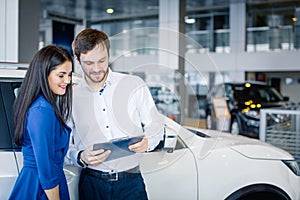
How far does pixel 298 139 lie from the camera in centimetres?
565

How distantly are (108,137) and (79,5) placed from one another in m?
14.0

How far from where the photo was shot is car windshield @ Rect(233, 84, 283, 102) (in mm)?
10648

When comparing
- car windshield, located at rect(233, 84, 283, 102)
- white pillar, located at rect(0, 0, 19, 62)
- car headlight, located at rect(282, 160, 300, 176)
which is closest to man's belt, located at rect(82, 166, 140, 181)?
car headlight, located at rect(282, 160, 300, 176)

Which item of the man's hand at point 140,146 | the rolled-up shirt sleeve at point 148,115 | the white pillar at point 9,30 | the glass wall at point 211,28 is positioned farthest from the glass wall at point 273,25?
the man's hand at point 140,146

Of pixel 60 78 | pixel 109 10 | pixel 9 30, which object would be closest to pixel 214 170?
pixel 60 78

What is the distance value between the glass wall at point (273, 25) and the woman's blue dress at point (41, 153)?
15157 millimetres

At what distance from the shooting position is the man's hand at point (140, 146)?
231 cm

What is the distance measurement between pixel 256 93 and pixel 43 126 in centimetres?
950

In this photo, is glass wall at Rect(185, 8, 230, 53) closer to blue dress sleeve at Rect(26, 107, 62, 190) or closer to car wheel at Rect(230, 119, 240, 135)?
car wheel at Rect(230, 119, 240, 135)

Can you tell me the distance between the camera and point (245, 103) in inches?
406

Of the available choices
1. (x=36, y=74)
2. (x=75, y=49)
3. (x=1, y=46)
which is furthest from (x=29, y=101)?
(x=1, y=46)

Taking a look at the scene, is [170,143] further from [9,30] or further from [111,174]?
[9,30]

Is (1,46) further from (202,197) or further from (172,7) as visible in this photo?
(172,7)

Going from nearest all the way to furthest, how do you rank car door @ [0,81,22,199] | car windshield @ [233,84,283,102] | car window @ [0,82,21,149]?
car door @ [0,81,22,199], car window @ [0,82,21,149], car windshield @ [233,84,283,102]
